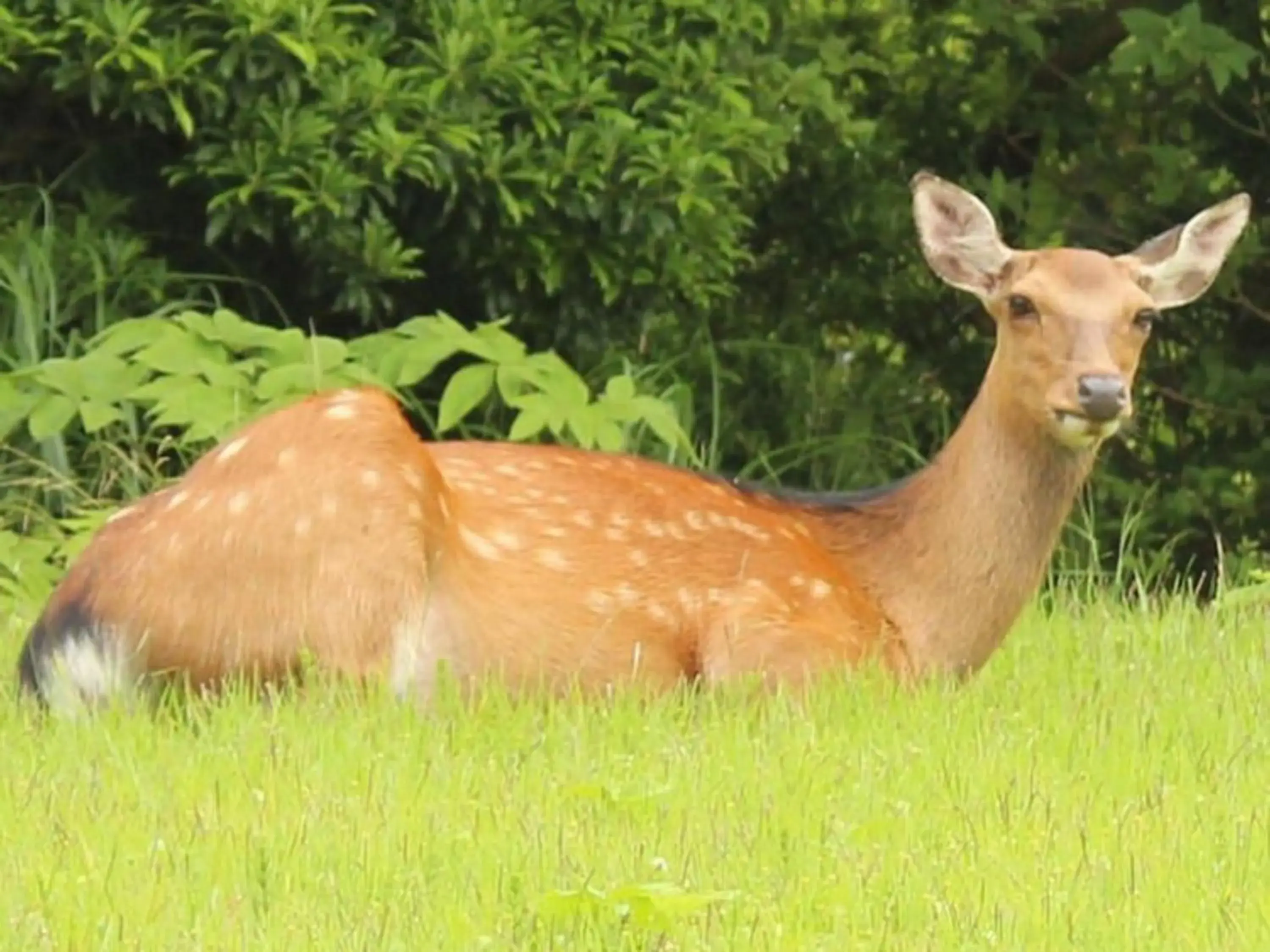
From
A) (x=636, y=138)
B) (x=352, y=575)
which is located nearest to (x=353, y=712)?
(x=352, y=575)

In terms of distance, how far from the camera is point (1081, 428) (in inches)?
278

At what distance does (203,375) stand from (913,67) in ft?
10.9

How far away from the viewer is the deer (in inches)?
248

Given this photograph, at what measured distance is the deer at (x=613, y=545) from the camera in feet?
20.7

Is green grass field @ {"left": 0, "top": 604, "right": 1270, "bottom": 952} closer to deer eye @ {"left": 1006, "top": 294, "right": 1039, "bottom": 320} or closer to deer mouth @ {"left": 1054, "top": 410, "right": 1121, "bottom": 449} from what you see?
deer mouth @ {"left": 1054, "top": 410, "right": 1121, "bottom": 449}

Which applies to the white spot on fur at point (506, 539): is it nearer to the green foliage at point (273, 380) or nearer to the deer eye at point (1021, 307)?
the deer eye at point (1021, 307)

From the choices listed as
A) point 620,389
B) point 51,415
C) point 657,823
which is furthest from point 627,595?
point 51,415

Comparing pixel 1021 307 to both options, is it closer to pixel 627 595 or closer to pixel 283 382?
pixel 627 595

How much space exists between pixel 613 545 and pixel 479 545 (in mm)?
339

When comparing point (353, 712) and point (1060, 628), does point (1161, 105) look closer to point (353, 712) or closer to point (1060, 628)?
point (1060, 628)

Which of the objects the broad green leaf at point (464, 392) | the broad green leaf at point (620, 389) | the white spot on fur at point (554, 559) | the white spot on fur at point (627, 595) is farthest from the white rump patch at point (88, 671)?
the broad green leaf at point (620, 389)

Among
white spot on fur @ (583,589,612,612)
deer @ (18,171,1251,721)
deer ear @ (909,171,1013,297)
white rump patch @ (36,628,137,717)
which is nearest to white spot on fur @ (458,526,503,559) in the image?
deer @ (18,171,1251,721)

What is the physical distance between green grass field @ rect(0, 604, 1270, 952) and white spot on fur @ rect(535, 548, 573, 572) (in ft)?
1.47

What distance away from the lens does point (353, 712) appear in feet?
20.0
